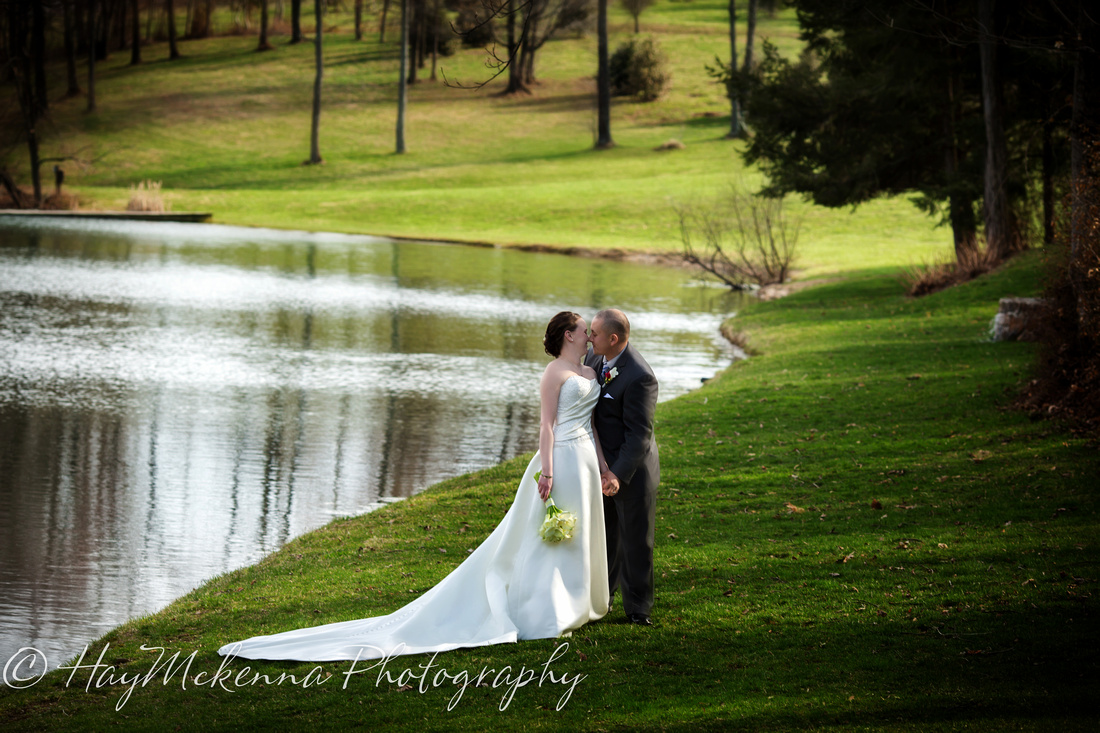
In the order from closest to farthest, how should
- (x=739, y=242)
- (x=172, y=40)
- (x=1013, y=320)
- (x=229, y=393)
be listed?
(x=229, y=393) < (x=1013, y=320) < (x=739, y=242) < (x=172, y=40)

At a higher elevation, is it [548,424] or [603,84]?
[603,84]

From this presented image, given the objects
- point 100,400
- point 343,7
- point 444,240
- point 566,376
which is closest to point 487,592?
point 566,376

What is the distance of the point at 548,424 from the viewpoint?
6.67m

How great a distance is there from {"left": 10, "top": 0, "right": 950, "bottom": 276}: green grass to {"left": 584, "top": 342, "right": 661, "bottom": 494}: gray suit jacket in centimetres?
3253

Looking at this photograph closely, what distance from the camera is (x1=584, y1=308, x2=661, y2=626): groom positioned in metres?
6.72

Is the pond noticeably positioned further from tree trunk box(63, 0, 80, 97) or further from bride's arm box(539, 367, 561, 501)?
tree trunk box(63, 0, 80, 97)

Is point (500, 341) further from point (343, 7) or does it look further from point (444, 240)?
point (343, 7)

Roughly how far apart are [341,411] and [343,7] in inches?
3735

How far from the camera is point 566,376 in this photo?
6695mm

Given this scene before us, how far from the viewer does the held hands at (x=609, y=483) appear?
263 inches

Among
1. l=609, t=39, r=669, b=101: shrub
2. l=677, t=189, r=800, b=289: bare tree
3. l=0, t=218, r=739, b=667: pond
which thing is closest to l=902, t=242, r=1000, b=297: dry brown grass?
l=0, t=218, r=739, b=667: pond

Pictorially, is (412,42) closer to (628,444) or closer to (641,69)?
(641,69)

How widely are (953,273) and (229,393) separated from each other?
19245 mm

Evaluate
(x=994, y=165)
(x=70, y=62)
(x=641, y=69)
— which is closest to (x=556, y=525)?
(x=994, y=165)
